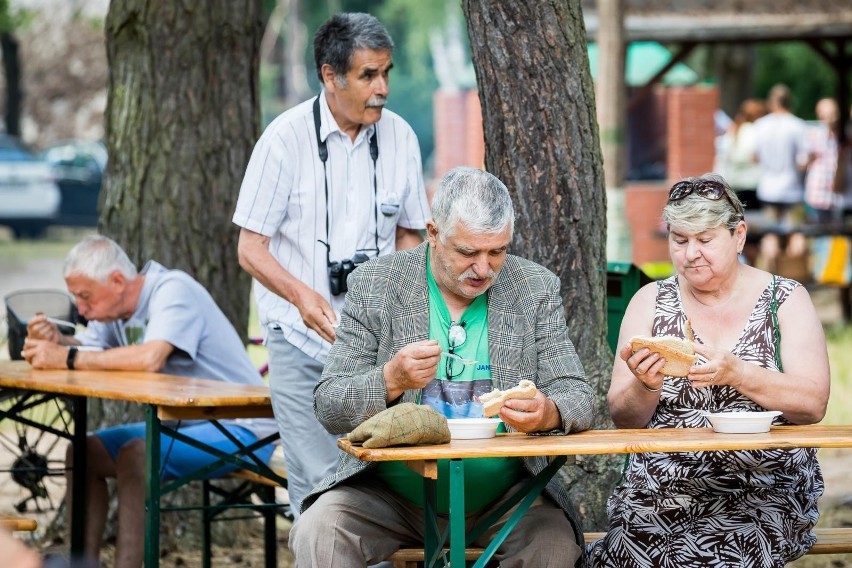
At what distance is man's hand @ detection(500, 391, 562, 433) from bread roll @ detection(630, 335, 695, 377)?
293 mm

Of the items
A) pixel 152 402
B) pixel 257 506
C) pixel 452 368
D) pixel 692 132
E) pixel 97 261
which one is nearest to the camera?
pixel 452 368

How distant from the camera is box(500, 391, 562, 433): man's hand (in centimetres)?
366

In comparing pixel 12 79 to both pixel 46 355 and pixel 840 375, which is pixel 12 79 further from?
pixel 46 355

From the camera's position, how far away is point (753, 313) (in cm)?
407

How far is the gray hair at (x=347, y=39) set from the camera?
479 cm

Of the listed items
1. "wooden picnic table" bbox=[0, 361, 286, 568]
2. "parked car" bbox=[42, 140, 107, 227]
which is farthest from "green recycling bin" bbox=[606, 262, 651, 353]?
"parked car" bbox=[42, 140, 107, 227]

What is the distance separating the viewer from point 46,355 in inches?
221

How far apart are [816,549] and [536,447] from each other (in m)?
1.20

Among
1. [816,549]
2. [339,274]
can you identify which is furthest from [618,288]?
[816,549]

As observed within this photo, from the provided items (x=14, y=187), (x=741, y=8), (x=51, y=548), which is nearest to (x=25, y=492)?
(x=51, y=548)

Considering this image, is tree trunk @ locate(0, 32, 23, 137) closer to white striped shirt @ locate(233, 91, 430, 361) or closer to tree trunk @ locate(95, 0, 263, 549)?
tree trunk @ locate(95, 0, 263, 549)

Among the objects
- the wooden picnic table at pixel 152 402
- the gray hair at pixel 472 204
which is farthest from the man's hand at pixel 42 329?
the gray hair at pixel 472 204

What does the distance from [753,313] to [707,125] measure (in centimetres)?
1403

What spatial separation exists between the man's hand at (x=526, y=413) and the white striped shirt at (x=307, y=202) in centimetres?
123
